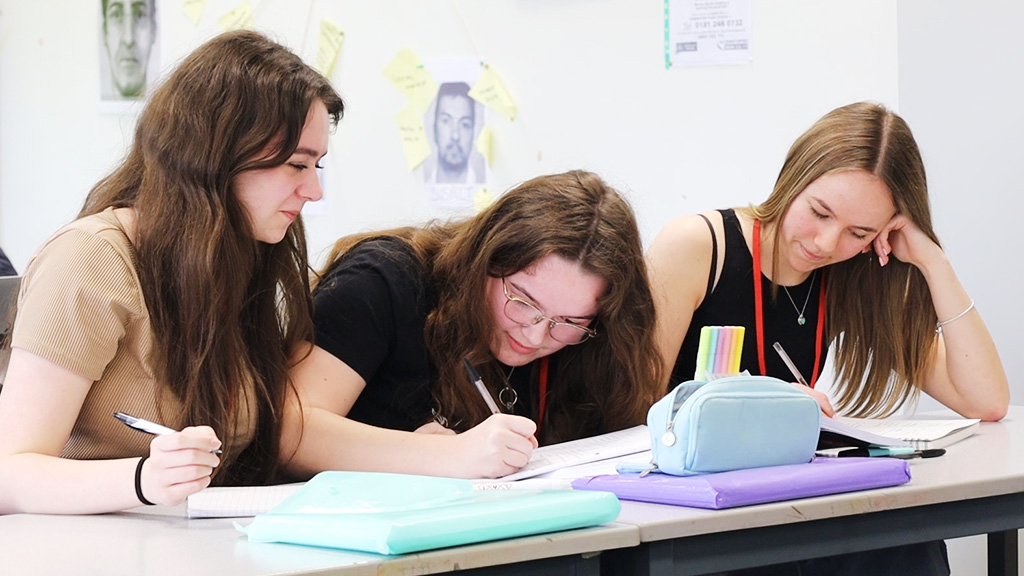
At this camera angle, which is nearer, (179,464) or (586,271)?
(179,464)

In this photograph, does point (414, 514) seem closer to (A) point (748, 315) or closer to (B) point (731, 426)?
(B) point (731, 426)

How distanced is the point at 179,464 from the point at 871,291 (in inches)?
49.7

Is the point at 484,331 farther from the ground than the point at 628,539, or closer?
farther from the ground

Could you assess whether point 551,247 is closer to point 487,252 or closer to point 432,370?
point 487,252

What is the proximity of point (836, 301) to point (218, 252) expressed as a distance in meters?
1.11

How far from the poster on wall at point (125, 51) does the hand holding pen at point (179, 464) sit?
2.20 m

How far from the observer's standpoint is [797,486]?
111 cm

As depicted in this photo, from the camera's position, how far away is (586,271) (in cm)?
143

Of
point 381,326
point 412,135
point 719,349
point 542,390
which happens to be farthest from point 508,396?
point 412,135

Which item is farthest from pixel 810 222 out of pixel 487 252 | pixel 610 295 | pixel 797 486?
pixel 797 486

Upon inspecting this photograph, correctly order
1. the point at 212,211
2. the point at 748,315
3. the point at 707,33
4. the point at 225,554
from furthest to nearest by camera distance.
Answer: the point at 707,33 < the point at 748,315 < the point at 212,211 < the point at 225,554

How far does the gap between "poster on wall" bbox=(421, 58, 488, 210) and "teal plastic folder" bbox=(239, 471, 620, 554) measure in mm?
1629

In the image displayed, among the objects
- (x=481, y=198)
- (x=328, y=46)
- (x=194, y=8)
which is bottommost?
(x=481, y=198)

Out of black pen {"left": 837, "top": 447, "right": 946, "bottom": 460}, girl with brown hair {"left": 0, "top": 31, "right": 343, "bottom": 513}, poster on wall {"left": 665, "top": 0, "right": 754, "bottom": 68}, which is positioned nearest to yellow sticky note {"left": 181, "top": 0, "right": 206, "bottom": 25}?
poster on wall {"left": 665, "top": 0, "right": 754, "bottom": 68}
